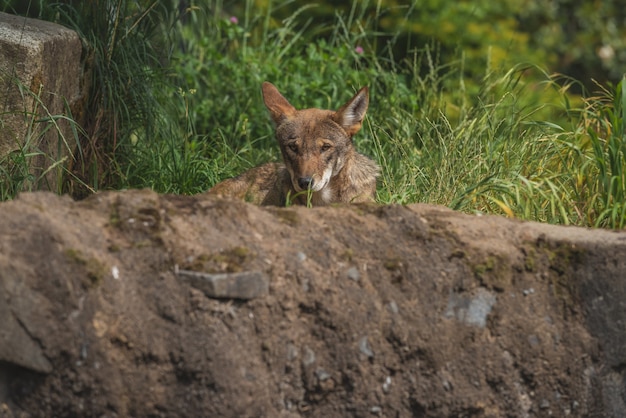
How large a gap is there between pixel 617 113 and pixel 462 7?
825 cm

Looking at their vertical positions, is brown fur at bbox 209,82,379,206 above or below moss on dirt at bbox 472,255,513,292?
below

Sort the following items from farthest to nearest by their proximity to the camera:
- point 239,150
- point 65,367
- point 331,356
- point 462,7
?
point 462,7 < point 239,150 < point 331,356 < point 65,367

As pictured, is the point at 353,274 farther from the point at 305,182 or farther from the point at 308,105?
the point at 308,105

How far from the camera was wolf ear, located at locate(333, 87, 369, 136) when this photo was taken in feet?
21.4

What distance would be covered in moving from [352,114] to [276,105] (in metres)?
0.52

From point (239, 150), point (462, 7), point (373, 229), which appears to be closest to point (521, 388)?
point (373, 229)

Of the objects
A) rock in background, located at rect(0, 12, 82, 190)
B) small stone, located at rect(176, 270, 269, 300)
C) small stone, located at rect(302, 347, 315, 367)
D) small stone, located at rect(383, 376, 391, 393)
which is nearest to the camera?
small stone, located at rect(176, 270, 269, 300)

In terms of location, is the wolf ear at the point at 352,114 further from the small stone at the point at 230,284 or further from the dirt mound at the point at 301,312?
the small stone at the point at 230,284

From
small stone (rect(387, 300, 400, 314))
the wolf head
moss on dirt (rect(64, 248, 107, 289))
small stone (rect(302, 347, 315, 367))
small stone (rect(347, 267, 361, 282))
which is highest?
moss on dirt (rect(64, 248, 107, 289))

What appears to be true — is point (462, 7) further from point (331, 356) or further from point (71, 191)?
point (331, 356)

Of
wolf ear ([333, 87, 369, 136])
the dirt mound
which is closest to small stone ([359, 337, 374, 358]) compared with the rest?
the dirt mound

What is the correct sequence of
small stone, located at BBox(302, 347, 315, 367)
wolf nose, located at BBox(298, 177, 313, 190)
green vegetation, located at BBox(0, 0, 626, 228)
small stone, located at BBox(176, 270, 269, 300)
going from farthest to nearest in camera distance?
1. wolf nose, located at BBox(298, 177, 313, 190)
2. green vegetation, located at BBox(0, 0, 626, 228)
3. small stone, located at BBox(302, 347, 315, 367)
4. small stone, located at BBox(176, 270, 269, 300)

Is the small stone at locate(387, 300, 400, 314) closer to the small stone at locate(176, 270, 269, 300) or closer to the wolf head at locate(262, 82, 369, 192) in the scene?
the small stone at locate(176, 270, 269, 300)

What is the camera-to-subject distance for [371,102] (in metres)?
8.05
